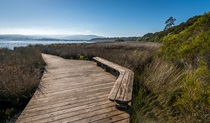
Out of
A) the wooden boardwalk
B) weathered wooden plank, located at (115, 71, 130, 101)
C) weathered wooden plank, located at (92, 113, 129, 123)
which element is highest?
weathered wooden plank, located at (115, 71, 130, 101)

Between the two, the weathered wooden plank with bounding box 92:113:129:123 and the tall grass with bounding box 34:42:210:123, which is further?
the tall grass with bounding box 34:42:210:123

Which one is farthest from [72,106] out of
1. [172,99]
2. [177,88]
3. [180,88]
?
[180,88]

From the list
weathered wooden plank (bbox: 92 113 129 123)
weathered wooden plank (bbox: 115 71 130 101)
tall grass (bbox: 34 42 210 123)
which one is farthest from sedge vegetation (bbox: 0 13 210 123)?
weathered wooden plank (bbox: 115 71 130 101)

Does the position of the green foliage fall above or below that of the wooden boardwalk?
above

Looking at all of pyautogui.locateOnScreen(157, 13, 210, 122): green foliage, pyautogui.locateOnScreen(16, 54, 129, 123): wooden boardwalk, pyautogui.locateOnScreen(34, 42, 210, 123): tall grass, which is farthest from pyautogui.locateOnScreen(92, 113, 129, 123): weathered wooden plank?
pyautogui.locateOnScreen(157, 13, 210, 122): green foliage

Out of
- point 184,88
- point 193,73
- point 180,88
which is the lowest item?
point 180,88

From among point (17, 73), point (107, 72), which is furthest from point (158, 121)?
point (17, 73)

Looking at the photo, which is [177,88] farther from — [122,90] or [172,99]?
[122,90]

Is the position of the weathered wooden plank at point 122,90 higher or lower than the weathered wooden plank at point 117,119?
higher

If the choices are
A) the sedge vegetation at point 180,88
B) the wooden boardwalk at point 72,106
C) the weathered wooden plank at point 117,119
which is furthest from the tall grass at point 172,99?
the wooden boardwalk at point 72,106

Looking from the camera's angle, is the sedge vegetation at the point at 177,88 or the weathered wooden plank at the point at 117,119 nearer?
the weathered wooden plank at the point at 117,119

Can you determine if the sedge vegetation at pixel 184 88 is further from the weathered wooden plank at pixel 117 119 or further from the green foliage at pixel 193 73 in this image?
the weathered wooden plank at pixel 117 119

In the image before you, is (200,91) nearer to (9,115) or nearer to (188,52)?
(188,52)

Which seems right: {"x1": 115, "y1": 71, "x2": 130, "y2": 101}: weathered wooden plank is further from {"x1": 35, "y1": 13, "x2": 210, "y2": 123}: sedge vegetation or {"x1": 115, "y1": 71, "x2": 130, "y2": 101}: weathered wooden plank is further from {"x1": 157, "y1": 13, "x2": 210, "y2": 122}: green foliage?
{"x1": 157, "y1": 13, "x2": 210, "y2": 122}: green foliage
